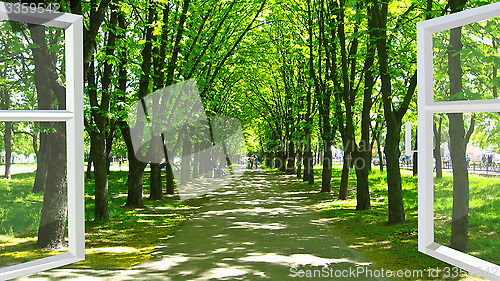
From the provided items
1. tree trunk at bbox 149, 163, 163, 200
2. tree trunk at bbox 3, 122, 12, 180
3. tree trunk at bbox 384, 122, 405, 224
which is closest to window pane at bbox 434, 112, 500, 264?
tree trunk at bbox 384, 122, 405, 224

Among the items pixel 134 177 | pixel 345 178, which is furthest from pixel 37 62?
pixel 345 178

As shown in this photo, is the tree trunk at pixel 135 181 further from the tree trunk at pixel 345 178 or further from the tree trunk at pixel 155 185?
the tree trunk at pixel 345 178

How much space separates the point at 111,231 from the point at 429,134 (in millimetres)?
9247

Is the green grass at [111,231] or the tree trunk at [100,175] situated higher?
the tree trunk at [100,175]

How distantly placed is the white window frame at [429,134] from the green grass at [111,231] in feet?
17.1

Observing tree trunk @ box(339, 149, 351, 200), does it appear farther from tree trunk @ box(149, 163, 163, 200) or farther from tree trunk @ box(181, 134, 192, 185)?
tree trunk @ box(181, 134, 192, 185)

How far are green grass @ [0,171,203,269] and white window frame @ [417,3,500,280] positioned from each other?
521 centimetres

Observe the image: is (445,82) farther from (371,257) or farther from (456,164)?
(371,257)

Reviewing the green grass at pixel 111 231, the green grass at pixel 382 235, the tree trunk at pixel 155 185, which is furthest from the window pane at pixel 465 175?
the tree trunk at pixel 155 185

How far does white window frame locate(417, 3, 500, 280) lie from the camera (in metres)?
4.05

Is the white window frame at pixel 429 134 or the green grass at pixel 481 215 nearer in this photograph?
the white window frame at pixel 429 134

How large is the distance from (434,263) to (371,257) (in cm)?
116

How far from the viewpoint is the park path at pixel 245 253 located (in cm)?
663

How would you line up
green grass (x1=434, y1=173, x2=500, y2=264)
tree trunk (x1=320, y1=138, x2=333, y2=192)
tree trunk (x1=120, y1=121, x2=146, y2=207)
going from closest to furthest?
green grass (x1=434, y1=173, x2=500, y2=264)
tree trunk (x1=120, y1=121, x2=146, y2=207)
tree trunk (x1=320, y1=138, x2=333, y2=192)
